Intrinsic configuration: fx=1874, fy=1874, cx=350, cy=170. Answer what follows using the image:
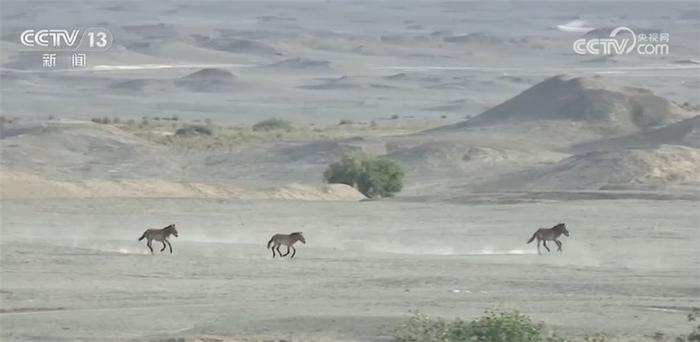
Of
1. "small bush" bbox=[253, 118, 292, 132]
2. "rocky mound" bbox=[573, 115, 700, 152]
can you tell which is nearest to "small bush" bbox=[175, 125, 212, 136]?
"small bush" bbox=[253, 118, 292, 132]

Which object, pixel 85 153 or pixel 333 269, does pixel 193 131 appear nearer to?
pixel 85 153

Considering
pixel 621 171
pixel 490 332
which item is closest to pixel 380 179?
pixel 621 171

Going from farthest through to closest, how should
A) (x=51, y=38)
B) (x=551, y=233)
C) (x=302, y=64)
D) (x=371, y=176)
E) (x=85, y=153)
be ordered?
(x=51, y=38)
(x=302, y=64)
(x=85, y=153)
(x=371, y=176)
(x=551, y=233)

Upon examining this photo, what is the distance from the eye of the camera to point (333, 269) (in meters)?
25.7

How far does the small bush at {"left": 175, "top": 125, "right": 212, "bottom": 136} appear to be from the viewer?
64.4m

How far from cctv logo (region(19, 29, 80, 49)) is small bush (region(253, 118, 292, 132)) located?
4385 centimetres

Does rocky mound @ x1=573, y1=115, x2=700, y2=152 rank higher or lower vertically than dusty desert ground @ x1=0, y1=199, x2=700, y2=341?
higher

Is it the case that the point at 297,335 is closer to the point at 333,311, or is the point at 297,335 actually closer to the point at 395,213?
the point at 333,311

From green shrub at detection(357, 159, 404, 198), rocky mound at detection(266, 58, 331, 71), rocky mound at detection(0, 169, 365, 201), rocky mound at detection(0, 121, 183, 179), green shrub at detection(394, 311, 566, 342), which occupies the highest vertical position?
rocky mound at detection(266, 58, 331, 71)

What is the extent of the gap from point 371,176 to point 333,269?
20534 mm

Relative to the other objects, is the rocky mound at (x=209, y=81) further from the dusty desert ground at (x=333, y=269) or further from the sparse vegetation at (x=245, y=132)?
the dusty desert ground at (x=333, y=269)

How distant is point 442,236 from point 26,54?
88.7 metres

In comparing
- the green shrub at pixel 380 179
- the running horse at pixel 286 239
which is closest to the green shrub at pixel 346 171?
the green shrub at pixel 380 179

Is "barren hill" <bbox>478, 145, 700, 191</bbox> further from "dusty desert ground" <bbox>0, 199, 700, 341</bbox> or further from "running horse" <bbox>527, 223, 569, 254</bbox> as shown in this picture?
"running horse" <bbox>527, 223, 569, 254</bbox>
